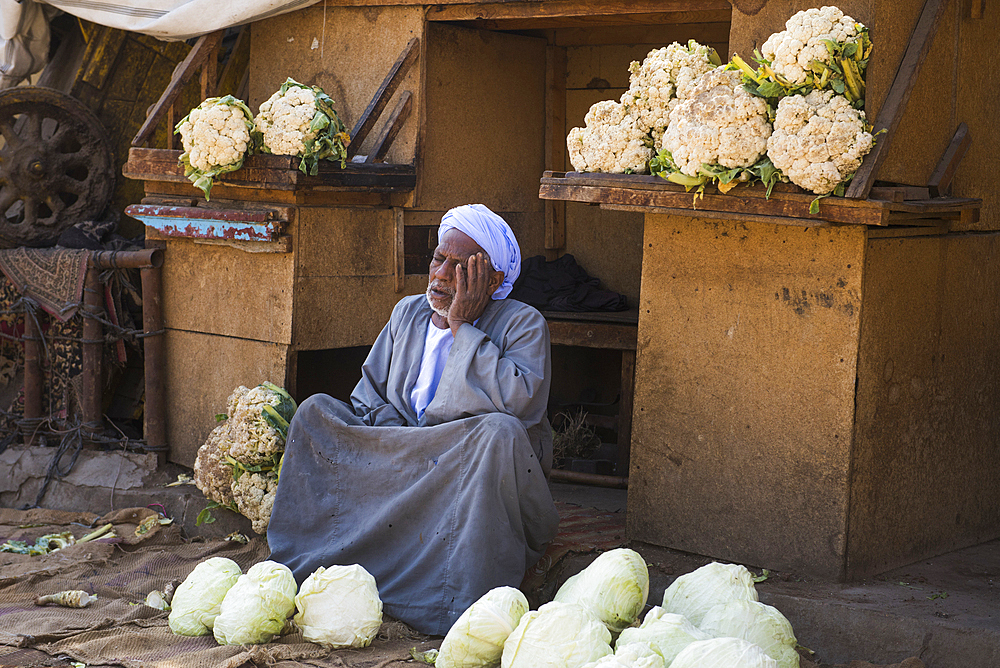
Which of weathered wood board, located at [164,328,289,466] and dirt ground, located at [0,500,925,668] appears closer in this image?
dirt ground, located at [0,500,925,668]

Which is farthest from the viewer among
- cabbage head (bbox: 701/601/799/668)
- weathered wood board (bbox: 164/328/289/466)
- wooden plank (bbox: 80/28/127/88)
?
wooden plank (bbox: 80/28/127/88)

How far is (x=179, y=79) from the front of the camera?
5.08 m

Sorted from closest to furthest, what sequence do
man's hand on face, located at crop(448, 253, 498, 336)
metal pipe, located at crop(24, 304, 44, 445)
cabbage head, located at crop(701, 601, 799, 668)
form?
1. cabbage head, located at crop(701, 601, 799, 668)
2. man's hand on face, located at crop(448, 253, 498, 336)
3. metal pipe, located at crop(24, 304, 44, 445)

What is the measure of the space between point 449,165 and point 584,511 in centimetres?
207

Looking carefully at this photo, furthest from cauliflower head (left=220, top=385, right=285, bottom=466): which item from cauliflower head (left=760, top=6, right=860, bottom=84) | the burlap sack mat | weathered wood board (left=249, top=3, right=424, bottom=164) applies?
cauliflower head (left=760, top=6, right=860, bottom=84)

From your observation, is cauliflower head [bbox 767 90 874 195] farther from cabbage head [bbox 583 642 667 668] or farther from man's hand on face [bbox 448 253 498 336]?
cabbage head [bbox 583 642 667 668]

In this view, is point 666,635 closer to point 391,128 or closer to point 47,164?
point 391,128

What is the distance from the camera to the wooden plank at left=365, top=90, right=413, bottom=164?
5000 mm

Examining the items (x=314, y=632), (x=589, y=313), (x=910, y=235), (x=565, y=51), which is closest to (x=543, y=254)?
(x=589, y=313)

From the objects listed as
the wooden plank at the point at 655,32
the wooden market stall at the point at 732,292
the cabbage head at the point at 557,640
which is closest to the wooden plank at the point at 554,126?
the wooden plank at the point at 655,32

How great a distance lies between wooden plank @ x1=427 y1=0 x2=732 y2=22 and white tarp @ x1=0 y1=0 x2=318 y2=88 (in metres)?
0.78

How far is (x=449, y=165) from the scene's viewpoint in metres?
5.42

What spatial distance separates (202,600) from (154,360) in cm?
216

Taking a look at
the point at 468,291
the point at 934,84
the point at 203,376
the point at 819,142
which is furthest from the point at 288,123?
the point at 934,84
